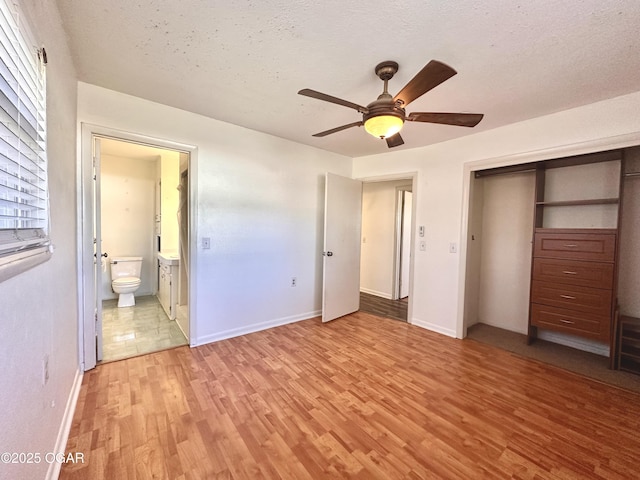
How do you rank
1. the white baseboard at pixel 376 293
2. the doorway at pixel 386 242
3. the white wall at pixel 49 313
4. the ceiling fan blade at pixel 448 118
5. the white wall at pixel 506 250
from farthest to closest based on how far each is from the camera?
1. the white baseboard at pixel 376 293
2. the doorway at pixel 386 242
3. the white wall at pixel 506 250
4. the ceiling fan blade at pixel 448 118
5. the white wall at pixel 49 313

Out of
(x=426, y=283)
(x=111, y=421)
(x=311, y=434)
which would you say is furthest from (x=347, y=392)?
(x=426, y=283)

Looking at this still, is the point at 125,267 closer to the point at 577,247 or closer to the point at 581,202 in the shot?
the point at 577,247

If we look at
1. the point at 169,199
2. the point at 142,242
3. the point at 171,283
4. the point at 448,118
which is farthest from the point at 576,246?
the point at 142,242

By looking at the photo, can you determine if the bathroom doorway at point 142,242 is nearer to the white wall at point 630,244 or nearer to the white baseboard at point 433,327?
the white baseboard at point 433,327

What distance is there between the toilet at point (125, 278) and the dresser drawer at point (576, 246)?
5.21 m

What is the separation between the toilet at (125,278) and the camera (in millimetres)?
3877

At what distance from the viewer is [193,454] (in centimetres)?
148

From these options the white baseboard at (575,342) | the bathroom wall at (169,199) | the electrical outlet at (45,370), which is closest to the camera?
the electrical outlet at (45,370)

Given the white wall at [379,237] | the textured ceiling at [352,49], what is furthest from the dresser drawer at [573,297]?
the white wall at [379,237]

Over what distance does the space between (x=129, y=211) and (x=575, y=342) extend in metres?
6.50

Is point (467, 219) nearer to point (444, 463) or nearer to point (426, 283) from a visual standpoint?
point (426, 283)

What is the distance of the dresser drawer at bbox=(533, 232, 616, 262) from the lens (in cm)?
250

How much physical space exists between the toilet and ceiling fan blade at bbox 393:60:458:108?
4222mm

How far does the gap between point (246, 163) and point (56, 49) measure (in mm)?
1733
